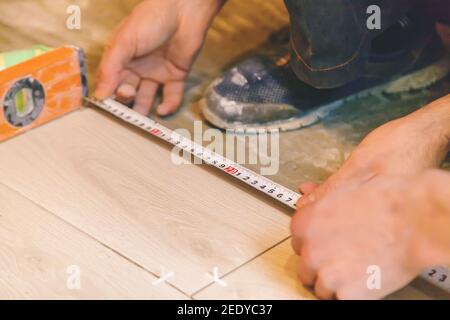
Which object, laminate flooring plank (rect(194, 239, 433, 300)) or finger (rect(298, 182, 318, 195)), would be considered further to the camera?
finger (rect(298, 182, 318, 195))

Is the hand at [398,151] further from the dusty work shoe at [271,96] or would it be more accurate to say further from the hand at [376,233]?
the dusty work shoe at [271,96]

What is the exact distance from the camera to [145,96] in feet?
6.34

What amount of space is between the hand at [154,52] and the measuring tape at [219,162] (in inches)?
2.4

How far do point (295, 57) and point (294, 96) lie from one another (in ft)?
0.36

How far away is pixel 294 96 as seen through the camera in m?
1.90

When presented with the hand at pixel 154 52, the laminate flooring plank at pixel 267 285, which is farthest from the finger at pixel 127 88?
the laminate flooring plank at pixel 267 285

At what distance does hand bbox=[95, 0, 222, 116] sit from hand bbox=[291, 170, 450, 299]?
2.29 ft

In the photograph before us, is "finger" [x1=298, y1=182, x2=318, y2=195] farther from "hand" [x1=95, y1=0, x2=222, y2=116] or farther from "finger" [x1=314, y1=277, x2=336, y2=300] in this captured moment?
"hand" [x1=95, y1=0, x2=222, y2=116]

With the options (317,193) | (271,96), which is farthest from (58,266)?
(271,96)

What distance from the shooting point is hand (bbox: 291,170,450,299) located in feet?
3.92

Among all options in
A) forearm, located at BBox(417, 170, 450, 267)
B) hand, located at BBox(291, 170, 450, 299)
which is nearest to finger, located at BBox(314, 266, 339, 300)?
hand, located at BBox(291, 170, 450, 299)

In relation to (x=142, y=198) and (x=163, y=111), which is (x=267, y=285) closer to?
(x=142, y=198)
